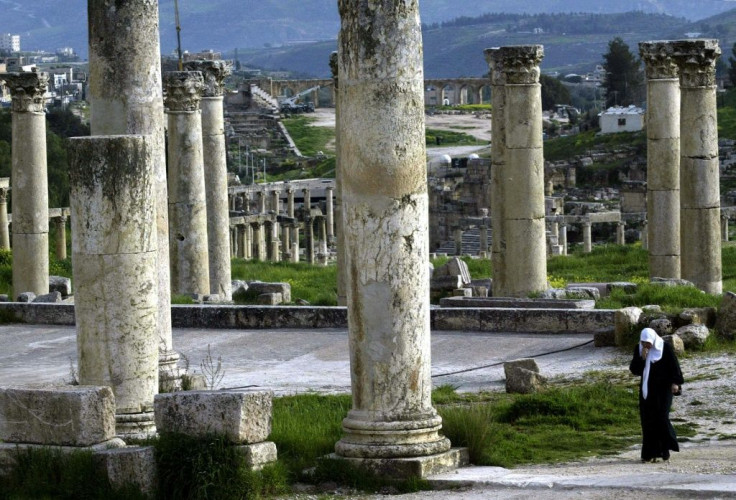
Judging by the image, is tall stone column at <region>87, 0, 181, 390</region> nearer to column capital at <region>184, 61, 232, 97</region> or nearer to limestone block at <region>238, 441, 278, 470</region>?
limestone block at <region>238, 441, 278, 470</region>

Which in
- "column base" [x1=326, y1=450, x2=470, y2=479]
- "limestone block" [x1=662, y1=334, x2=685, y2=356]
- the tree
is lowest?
"column base" [x1=326, y1=450, x2=470, y2=479]

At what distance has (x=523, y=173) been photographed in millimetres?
30547

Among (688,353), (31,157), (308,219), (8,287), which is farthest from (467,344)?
(308,219)

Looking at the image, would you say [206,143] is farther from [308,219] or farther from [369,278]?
[308,219]

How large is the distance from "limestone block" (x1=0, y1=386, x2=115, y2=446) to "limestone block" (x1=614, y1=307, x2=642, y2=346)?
9224 millimetres

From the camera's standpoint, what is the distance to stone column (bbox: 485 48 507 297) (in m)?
32.1

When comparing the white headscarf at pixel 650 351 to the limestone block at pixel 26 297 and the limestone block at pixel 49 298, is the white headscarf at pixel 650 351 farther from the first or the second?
the limestone block at pixel 26 297

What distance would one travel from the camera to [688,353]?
21.6 meters

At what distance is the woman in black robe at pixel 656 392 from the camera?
50.8ft

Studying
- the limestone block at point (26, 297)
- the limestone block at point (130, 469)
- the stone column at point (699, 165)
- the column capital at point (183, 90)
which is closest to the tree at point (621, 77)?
the stone column at point (699, 165)

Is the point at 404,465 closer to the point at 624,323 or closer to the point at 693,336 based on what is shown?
the point at 693,336

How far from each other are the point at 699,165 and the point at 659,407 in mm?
14838

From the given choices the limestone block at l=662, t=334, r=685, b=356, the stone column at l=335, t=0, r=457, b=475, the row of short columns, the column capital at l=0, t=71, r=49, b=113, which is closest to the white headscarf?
the stone column at l=335, t=0, r=457, b=475

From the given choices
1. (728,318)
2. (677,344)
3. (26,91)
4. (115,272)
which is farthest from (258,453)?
(26,91)
